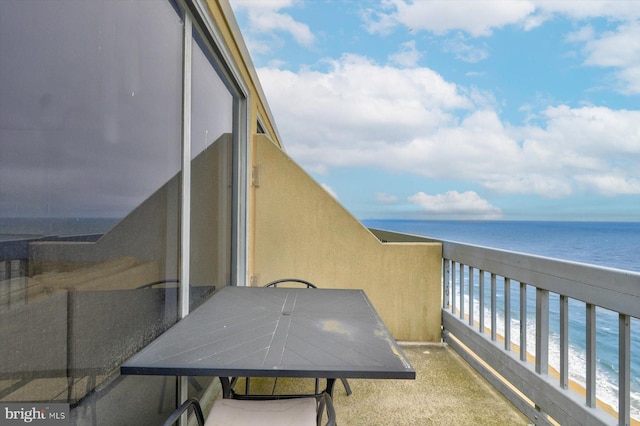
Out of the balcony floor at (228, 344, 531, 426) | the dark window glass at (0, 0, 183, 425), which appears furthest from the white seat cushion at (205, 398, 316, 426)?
the balcony floor at (228, 344, 531, 426)

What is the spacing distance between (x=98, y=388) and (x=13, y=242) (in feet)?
1.94

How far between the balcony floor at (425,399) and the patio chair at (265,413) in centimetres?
94

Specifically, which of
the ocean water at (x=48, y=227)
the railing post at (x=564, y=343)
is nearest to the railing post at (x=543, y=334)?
the railing post at (x=564, y=343)

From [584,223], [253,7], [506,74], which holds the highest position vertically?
[506,74]

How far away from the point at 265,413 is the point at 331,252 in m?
→ 2.05

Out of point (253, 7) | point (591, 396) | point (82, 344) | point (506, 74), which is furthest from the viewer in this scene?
point (506, 74)

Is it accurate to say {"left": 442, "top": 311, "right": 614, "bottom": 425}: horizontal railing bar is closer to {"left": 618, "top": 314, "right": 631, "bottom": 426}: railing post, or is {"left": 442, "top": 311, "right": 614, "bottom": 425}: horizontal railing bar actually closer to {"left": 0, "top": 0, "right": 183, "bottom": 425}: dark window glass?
{"left": 618, "top": 314, "right": 631, "bottom": 426}: railing post

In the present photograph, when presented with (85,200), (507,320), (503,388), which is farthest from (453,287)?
(85,200)

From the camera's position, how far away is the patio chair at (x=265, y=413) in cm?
116

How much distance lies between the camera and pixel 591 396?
1551mm

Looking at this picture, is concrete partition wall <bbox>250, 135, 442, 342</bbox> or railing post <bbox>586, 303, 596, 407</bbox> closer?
railing post <bbox>586, 303, 596, 407</bbox>

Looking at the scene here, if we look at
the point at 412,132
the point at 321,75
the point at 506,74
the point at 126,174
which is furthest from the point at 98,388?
the point at 506,74

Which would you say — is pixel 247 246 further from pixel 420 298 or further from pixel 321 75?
pixel 321 75

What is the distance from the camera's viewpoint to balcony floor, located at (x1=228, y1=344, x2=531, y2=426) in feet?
6.68
